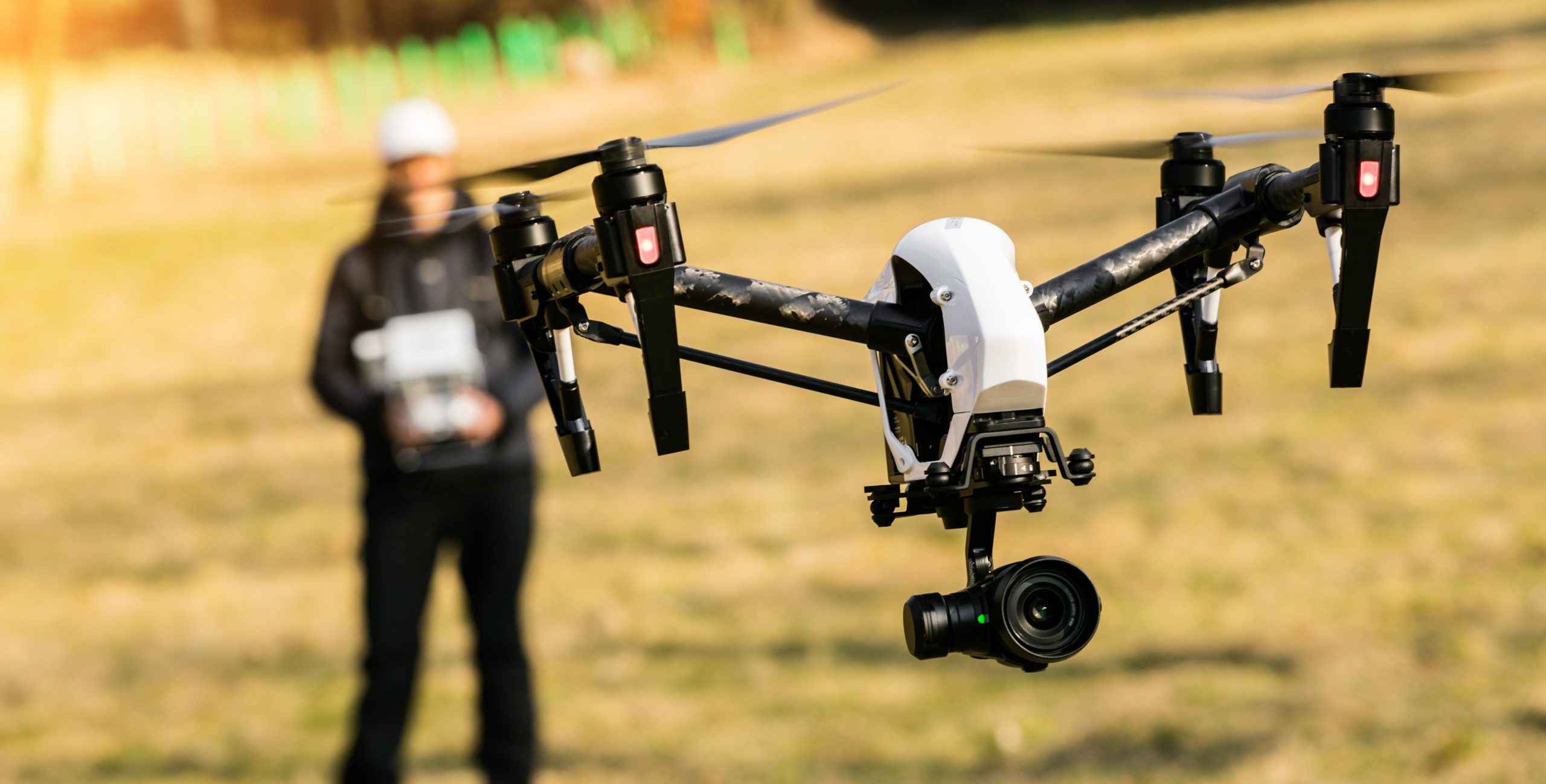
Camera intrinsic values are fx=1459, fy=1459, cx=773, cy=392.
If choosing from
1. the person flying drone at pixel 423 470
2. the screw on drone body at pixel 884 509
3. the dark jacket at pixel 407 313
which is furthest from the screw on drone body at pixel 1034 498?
the dark jacket at pixel 407 313

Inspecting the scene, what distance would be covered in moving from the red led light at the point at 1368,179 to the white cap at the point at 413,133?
22.4ft

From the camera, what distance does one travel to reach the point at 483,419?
7.35 m

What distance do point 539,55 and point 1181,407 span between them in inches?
1207

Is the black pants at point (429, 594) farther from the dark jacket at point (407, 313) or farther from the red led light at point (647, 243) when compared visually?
the red led light at point (647, 243)

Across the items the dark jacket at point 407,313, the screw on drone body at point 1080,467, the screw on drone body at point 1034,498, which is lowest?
the screw on drone body at point 1034,498

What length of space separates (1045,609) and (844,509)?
1205cm

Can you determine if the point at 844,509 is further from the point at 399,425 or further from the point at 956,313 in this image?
the point at 956,313

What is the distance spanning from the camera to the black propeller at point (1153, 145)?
1.31 meters

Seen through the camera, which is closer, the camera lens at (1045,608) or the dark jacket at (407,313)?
the camera lens at (1045,608)

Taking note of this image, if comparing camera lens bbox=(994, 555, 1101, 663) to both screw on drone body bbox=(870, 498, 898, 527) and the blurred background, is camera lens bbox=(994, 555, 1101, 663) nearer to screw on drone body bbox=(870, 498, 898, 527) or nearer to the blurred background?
screw on drone body bbox=(870, 498, 898, 527)

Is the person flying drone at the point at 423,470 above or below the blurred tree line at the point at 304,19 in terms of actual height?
below

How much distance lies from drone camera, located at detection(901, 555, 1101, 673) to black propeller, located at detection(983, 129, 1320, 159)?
0.37m

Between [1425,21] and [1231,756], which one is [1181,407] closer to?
[1231,756]

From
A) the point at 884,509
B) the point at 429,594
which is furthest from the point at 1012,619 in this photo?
the point at 429,594
